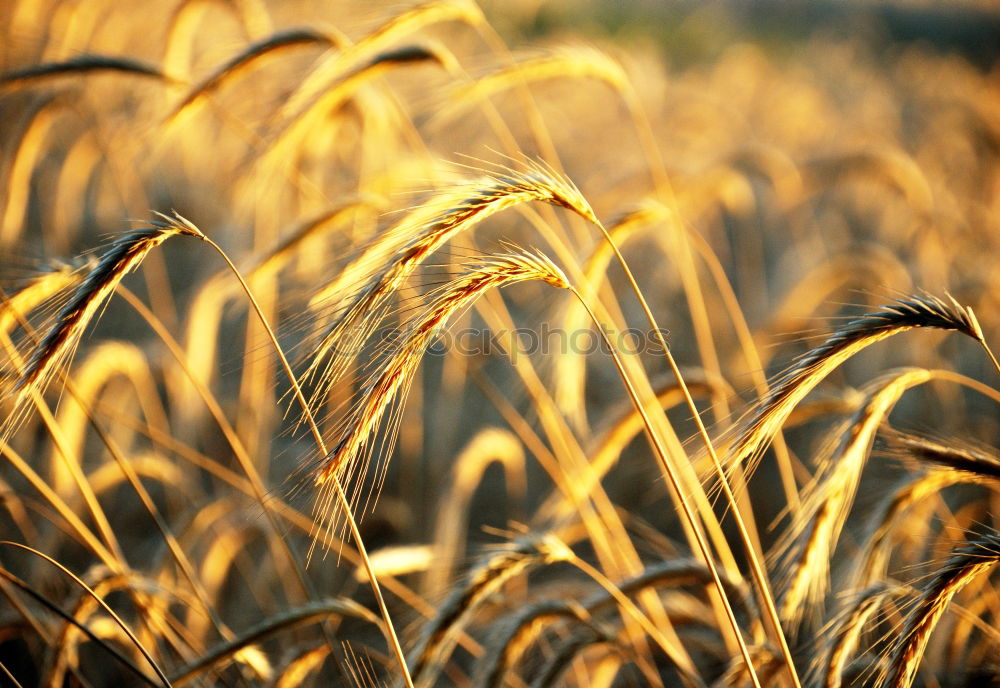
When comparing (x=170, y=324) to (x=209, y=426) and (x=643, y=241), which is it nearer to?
(x=209, y=426)

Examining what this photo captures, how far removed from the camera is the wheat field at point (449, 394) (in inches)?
46.8

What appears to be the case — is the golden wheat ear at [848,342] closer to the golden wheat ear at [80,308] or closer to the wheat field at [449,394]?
the wheat field at [449,394]

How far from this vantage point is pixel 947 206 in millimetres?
4398

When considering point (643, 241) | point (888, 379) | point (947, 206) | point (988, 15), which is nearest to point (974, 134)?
point (947, 206)

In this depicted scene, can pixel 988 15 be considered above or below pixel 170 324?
above

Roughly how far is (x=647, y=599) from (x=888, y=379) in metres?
0.95

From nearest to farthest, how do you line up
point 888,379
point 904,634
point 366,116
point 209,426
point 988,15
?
point 904,634
point 888,379
point 366,116
point 209,426
point 988,15

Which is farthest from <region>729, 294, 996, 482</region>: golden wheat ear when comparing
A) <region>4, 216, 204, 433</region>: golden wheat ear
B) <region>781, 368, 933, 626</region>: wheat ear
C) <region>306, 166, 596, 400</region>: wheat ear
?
<region>4, 216, 204, 433</region>: golden wheat ear

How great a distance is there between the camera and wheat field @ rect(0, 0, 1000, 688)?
1.19 meters

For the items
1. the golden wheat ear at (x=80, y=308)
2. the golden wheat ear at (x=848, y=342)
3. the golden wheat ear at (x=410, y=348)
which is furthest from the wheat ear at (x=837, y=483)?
the golden wheat ear at (x=80, y=308)

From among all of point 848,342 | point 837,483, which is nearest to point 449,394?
point 837,483

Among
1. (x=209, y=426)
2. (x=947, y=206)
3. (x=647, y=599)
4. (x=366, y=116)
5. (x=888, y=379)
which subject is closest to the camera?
(x=888, y=379)

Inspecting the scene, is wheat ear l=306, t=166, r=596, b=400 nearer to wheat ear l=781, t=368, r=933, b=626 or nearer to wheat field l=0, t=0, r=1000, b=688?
wheat field l=0, t=0, r=1000, b=688

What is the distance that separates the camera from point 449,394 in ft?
12.4
